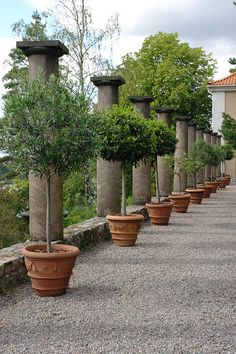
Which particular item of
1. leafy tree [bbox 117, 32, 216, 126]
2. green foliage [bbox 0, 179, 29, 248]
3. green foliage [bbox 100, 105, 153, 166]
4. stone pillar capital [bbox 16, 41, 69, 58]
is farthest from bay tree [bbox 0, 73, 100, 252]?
leafy tree [bbox 117, 32, 216, 126]

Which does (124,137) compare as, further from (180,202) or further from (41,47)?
(180,202)

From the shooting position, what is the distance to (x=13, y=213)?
13625 millimetres

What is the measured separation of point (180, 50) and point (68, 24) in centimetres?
1865

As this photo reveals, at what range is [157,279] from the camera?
634 centimetres

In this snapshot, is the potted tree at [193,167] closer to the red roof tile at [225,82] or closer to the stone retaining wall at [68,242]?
the stone retaining wall at [68,242]

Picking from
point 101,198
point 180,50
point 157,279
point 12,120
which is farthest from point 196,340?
point 180,50

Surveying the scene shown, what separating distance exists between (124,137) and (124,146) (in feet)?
0.47

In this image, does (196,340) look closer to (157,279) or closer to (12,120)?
(157,279)

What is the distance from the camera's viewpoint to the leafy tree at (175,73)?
38438 millimetres

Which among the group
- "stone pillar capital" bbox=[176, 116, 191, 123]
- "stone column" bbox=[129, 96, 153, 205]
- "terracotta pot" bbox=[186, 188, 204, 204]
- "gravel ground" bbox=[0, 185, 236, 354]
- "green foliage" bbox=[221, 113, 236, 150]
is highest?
"stone pillar capital" bbox=[176, 116, 191, 123]

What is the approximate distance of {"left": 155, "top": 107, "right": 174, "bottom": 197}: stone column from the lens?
15.6 m

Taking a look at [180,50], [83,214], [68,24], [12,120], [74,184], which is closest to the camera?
[12,120]

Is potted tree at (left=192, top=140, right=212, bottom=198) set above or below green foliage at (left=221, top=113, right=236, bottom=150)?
below

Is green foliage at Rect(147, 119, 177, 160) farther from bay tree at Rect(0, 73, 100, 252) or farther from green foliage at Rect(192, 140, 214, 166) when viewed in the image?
green foliage at Rect(192, 140, 214, 166)
